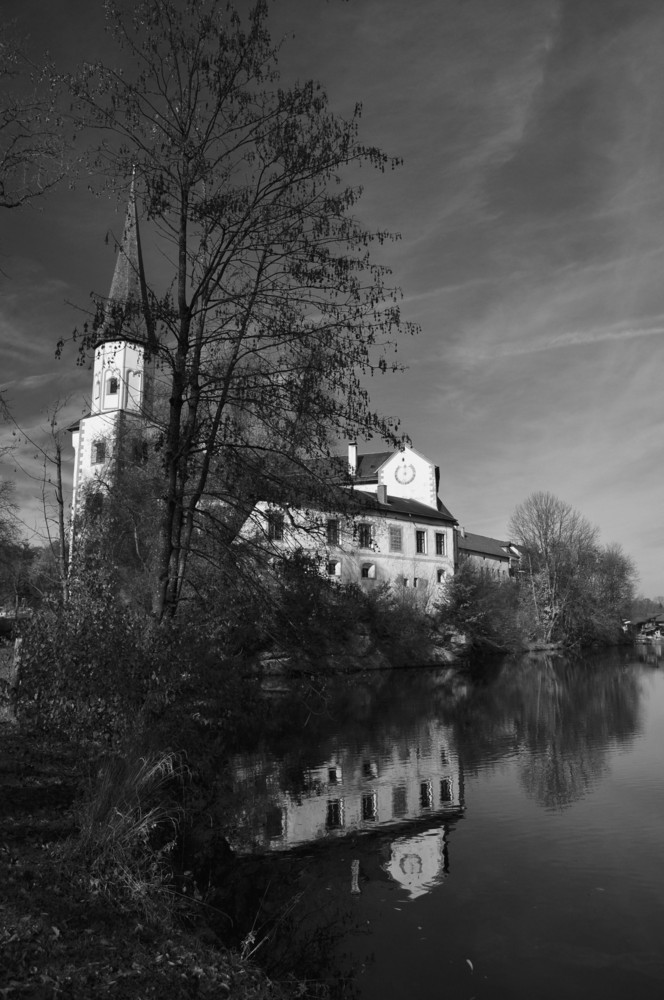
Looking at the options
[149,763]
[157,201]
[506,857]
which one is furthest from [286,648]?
[157,201]

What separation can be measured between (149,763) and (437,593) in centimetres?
4774

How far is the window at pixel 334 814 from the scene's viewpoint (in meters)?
11.5

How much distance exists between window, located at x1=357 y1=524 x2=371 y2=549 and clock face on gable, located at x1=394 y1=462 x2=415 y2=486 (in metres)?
50.9

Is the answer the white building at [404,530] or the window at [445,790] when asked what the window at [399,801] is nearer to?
the window at [445,790]

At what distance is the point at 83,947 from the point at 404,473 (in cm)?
5995

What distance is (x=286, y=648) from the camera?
10.7m

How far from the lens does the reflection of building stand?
10.2 metres

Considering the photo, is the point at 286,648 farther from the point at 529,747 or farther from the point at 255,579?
the point at 529,747

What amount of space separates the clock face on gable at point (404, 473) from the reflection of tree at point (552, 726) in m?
27.2

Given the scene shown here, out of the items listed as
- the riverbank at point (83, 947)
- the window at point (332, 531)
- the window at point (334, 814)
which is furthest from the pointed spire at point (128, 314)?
the window at point (334, 814)

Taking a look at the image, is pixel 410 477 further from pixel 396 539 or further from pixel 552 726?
pixel 552 726

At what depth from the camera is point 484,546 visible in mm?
82125

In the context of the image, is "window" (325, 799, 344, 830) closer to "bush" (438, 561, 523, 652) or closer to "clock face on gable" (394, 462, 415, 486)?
"bush" (438, 561, 523, 652)

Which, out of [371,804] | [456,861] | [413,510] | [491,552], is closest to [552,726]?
[371,804]
